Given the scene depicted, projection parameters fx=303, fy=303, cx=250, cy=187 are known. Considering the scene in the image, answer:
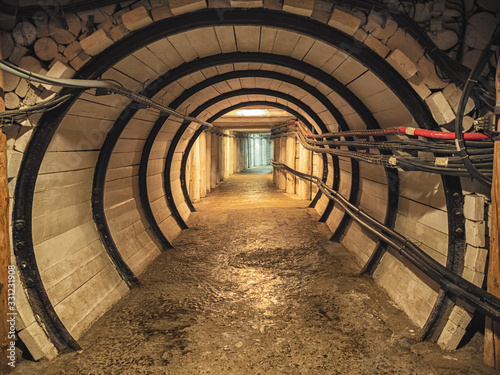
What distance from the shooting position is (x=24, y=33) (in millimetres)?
2725

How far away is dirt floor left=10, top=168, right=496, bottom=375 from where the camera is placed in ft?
9.59

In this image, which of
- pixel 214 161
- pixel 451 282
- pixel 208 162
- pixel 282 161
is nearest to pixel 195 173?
pixel 208 162

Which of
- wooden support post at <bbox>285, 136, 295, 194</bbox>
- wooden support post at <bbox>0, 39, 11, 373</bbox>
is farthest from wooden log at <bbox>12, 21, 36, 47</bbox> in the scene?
wooden support post at <bbox>285, 136, 295, 194</bbox>

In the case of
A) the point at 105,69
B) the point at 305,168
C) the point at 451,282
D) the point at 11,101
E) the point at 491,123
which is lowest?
the point at 451,282

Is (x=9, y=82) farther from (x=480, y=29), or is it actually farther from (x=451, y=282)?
(x=451, y=282)

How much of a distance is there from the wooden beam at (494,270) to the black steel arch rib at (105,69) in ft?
1.80

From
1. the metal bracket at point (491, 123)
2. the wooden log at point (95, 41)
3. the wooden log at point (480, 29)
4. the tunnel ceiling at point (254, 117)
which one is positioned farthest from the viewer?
the tunnel ceiling at point (254, 117)

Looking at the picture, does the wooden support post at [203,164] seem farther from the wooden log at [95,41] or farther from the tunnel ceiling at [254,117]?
the wooden log at [95,41]

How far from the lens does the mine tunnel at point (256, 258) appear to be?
106 inches

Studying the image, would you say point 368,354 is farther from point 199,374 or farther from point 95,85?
point 95,85

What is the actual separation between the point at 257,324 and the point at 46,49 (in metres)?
3.59

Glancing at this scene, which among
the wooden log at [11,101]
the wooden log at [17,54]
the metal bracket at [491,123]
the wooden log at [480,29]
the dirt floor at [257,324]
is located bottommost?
the dirt floor at [257,324]

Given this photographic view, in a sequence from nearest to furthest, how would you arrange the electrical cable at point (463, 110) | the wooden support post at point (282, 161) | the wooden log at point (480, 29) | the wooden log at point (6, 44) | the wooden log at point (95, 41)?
the electrical cable at point (463, 110) → the wooden log at point (480, 29) → the wooden log at point (6, 44) → the wooden log at point (95, 41) → the wooden support post at point (282, 161)

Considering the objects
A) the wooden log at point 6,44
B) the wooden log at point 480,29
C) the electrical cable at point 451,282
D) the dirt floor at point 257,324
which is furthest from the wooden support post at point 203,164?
the wooden log at point 480,29
